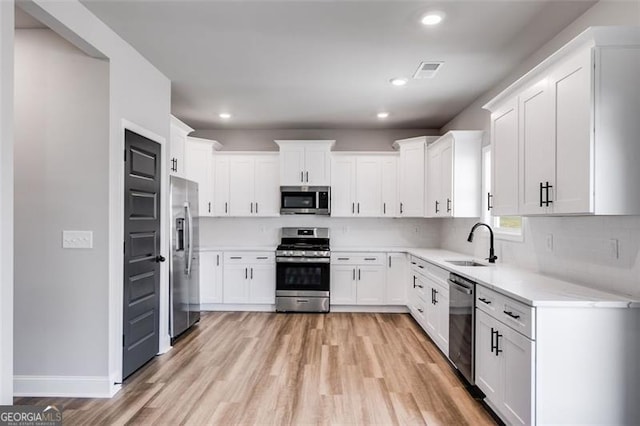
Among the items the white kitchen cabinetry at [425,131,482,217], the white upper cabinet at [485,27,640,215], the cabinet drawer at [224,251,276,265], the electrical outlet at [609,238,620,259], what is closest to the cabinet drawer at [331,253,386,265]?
the cabinet drawer at [224,251,276,265]

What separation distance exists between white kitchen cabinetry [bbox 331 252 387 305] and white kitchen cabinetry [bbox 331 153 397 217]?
696mm

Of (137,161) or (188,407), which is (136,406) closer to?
(188,407)

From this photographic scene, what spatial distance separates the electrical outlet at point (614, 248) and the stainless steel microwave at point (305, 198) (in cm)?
355

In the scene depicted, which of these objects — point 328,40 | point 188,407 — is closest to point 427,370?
point 188,407

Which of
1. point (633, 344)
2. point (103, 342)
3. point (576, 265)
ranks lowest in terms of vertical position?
A: point (103, 342)

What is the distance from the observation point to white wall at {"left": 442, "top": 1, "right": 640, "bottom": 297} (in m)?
2.07

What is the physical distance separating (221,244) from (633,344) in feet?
16.5

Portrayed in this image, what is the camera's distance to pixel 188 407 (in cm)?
257

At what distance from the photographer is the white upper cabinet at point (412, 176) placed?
505cm

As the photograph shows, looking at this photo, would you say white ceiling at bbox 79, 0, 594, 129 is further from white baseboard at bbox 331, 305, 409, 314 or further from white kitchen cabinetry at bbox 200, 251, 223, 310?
white baseboard at bbox 331, 305, 409, 314

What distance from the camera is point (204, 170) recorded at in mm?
5359

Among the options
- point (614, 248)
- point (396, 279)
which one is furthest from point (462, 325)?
point (396, 279)

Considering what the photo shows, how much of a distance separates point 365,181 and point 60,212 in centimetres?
384

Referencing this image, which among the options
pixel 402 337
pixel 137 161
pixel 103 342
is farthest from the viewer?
pixel 402 337
